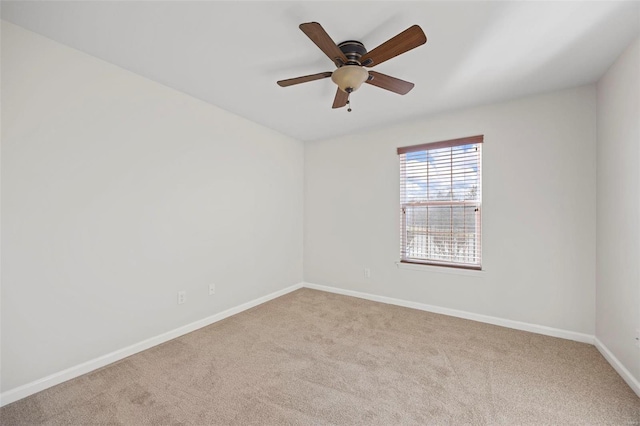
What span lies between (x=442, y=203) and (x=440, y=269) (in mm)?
802

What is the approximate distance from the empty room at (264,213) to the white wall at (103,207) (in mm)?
15

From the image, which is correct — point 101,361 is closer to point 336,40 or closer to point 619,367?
point 336,40

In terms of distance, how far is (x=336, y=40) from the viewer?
191 centimetres

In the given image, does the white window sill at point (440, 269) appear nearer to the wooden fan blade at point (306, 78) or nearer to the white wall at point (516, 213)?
the white wall at point (516, 213)

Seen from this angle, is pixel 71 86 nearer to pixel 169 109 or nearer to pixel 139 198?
pixel 169 109

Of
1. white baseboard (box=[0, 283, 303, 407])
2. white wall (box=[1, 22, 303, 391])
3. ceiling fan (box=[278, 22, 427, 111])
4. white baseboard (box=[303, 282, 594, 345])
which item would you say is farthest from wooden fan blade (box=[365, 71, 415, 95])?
white baseboard (box=[0, 283, 303, 407])

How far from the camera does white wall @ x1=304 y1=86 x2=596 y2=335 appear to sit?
2.59 m

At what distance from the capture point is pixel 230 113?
3260 mm

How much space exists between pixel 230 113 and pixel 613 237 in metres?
3.85

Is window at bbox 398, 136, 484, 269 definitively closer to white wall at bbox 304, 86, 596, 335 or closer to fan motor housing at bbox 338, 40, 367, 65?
white wall at bbox 304, 86, 596, 335

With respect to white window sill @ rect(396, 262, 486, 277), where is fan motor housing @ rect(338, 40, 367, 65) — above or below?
above

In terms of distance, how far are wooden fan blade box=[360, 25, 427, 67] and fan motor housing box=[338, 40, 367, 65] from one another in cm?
8

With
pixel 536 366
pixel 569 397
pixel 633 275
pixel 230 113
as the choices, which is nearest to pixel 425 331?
pixel 536 366

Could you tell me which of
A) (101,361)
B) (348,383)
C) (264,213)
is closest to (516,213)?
(348,383)
